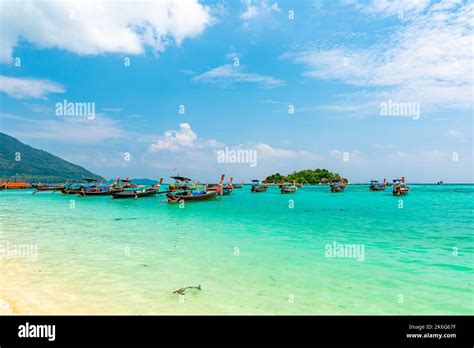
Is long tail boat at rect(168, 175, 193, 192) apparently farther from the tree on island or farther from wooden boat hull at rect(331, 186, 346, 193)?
the tree on island

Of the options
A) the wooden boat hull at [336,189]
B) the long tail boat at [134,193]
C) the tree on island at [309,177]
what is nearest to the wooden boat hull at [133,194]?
the long tail boat at [134,193]

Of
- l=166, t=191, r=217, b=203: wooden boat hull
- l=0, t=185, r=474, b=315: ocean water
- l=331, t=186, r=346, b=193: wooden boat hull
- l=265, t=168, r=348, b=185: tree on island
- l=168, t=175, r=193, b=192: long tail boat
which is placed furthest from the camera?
l=265, t=168, r=348, b=185: tree on island

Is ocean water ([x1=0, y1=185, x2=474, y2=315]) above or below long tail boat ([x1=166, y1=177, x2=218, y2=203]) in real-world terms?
below

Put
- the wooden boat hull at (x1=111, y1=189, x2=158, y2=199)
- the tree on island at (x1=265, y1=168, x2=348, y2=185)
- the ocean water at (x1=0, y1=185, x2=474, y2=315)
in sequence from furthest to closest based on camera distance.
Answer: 1. the tree on island at (x1=265, y1=168, x2=348, y2=185)
2. the wooden boat hull at (x1=111, y1=189, x2=158, y2=199)
3. the ocean water at (x1=0, y1=185, x2=474, y2=315)

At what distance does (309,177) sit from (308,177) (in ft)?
2.25

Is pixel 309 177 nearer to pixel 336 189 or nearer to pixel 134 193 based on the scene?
pixel 336 189

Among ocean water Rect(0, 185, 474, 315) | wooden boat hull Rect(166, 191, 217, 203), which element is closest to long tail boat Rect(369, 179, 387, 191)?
wooden boat hull Rect(166, 191, 217, 203)

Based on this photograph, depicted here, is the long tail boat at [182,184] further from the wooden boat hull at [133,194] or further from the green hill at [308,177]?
the green hill at [308,177]

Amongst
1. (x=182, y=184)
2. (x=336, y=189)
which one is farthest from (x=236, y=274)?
(x=336, y=189)

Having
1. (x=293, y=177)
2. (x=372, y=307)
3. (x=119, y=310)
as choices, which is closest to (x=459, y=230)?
(x=372, y=307)

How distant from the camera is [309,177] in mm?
174625

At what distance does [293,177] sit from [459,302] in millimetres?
166157

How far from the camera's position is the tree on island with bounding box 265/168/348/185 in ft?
560
